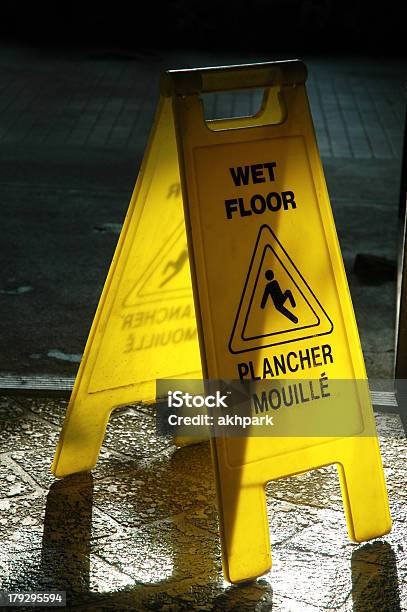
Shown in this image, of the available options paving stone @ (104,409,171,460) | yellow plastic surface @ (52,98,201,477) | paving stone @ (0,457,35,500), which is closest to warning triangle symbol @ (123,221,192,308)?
yellow plastic surface @ (52,98,201,477)

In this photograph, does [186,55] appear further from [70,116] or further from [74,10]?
[70,116]

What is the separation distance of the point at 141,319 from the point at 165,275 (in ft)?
0.60

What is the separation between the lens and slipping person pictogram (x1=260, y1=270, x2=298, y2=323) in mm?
3016


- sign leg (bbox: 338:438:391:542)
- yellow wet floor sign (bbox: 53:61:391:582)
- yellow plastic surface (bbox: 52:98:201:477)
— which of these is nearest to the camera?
yellow wet floor sign (bbox: 53:61:391:582)

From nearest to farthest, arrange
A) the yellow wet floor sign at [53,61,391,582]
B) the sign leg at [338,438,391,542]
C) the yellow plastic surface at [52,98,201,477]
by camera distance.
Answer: the yellow wet floor sign at [53,61,391,582]
the sign leg at [338,438,391,542]
the yellow plastic surface at [52,98,201,477]

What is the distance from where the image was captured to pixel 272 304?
3.03 meters

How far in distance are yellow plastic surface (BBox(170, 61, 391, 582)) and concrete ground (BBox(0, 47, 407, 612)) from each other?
0.52 ft

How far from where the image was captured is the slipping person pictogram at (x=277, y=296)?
3016 mm

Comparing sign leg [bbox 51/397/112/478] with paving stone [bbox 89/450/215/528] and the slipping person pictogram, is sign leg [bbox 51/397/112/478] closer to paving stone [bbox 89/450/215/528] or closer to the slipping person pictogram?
paving stone [bbox 89/450/215/528]

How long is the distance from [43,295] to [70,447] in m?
2.00

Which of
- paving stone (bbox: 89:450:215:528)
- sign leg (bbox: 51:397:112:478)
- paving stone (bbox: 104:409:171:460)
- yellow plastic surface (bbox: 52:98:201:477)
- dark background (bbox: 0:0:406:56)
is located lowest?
dark background (bbox: 0:0:406:56)

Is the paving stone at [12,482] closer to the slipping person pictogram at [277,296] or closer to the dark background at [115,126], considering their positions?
the dark background at [115,126]

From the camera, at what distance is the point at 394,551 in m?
3.16

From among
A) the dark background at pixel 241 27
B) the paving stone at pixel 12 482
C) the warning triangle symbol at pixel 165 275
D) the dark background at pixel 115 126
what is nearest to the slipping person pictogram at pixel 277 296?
the warning triangle symbol at pixel 165 275
